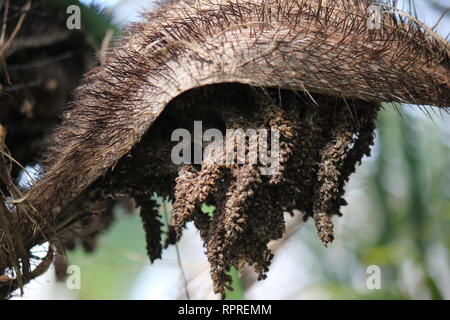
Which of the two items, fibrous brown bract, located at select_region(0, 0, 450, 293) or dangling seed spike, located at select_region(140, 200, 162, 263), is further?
dangling seed spike, located at select_region(140, 200, 162, 263)

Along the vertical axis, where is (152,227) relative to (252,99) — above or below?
below

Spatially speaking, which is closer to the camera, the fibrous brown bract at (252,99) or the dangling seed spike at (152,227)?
the fibrous brown bract at (252,99)

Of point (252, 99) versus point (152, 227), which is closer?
point (252, 99)

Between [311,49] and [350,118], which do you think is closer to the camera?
[311,49]

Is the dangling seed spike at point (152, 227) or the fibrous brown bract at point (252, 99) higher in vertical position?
the fibrous brown bract at point (252, 99)

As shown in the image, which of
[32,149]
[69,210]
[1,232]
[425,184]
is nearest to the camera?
[1,232]

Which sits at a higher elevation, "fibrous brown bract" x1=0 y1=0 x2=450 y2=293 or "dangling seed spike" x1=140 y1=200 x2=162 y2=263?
"fibrous brown bract" x1=0 y1=0 x2=450 y2=293
